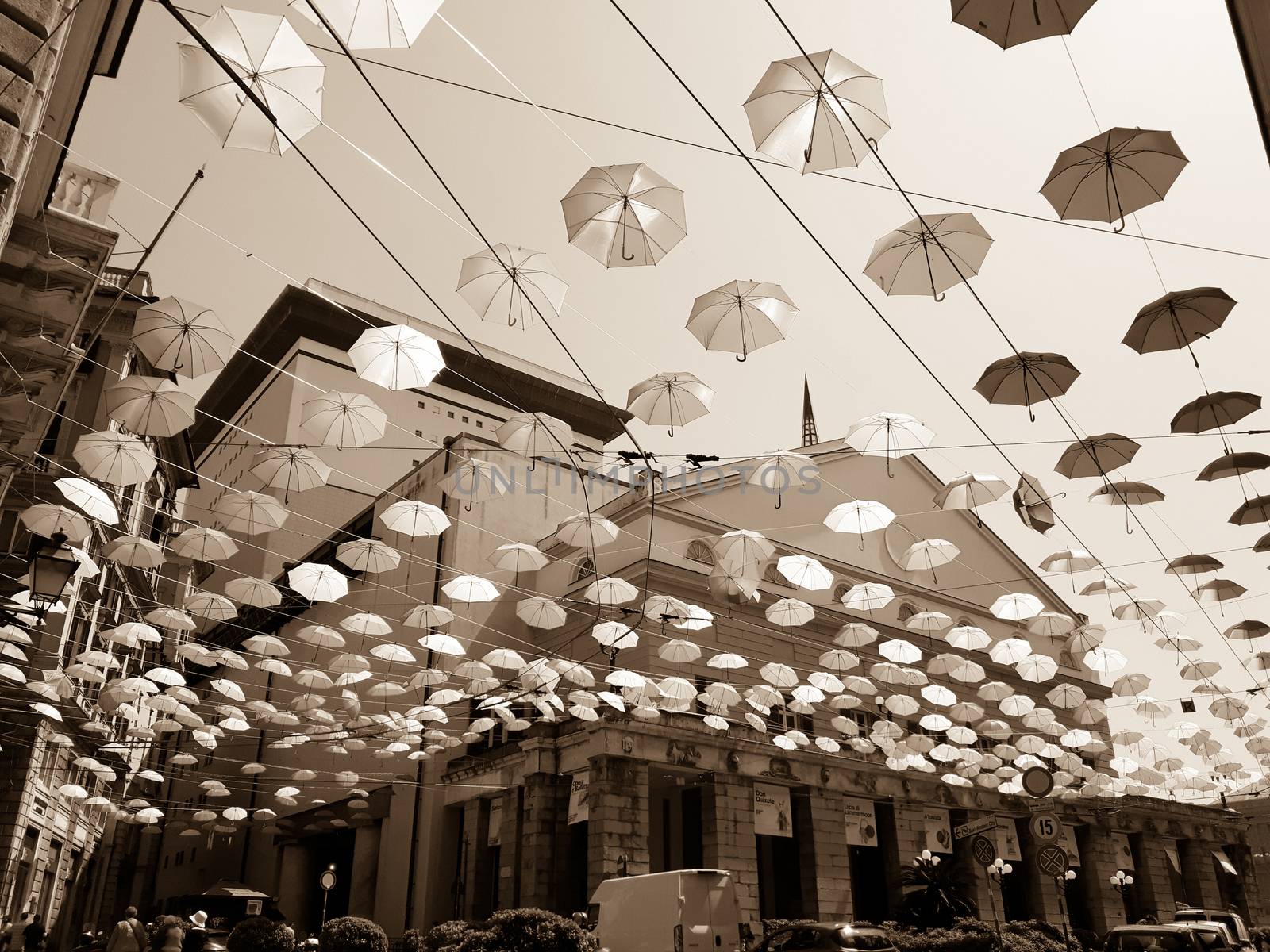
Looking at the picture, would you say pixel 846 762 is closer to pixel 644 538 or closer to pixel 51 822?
pixel 644 538

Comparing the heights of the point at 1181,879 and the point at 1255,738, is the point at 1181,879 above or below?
below

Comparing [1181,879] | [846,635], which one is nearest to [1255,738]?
[846,635]

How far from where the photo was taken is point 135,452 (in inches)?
554

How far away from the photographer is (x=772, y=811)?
2703cm

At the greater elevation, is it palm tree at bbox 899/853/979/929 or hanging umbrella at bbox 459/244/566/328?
hanging umbrella at bbox 459/244/566/328

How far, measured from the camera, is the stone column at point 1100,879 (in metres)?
34.4

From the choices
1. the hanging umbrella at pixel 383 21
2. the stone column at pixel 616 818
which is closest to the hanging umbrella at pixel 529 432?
the hanging umbrella at pixel 383 21

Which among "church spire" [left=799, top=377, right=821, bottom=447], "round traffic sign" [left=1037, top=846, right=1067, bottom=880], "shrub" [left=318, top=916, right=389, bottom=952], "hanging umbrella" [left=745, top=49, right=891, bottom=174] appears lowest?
"shrub" [left=318, top=916, right=389, bottom=952]

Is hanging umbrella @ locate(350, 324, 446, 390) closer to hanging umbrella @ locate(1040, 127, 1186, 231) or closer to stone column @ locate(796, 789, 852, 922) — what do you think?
hanging umbrella @ locate(1040, 127, 1186, 231)

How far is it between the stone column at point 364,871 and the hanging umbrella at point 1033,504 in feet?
87.0

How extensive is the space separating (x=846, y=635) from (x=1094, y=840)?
2024cm

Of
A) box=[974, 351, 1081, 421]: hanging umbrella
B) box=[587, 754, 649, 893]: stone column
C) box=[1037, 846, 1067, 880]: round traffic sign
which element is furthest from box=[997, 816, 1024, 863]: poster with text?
box=[974, 351, 1081, 421]: hanging umbrella

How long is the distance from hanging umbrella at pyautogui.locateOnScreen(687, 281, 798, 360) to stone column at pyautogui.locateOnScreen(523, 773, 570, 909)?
18.4 m

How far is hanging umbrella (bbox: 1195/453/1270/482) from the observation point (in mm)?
13586
